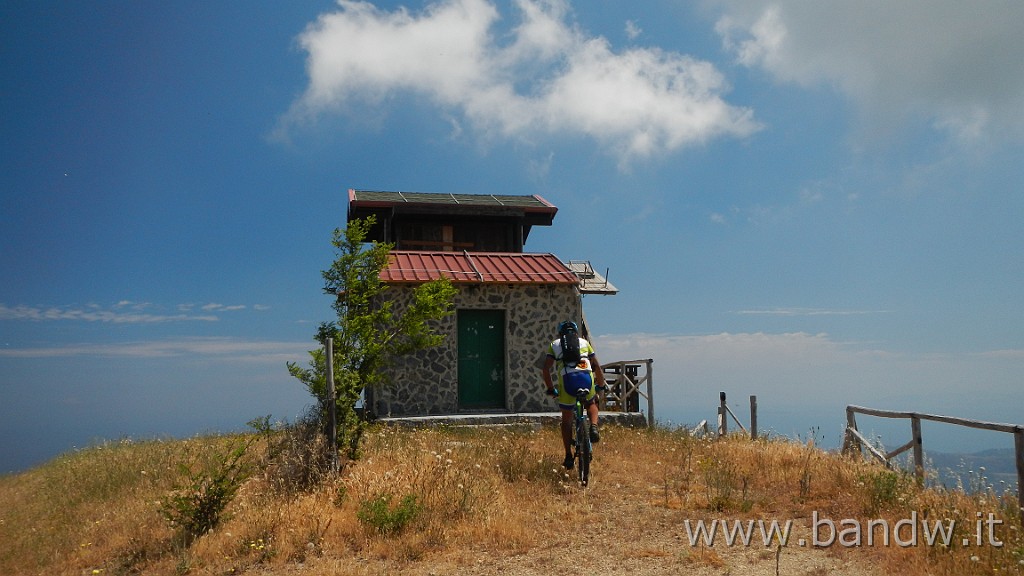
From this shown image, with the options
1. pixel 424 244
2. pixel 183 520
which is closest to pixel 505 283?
pixel 424 244

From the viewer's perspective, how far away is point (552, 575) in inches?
207

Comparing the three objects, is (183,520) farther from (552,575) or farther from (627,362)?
(627,362)

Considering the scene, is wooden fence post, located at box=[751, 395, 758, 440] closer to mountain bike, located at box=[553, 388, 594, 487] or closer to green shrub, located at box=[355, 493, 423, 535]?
mountain bike, located at box=[553, 388, 594, 487]

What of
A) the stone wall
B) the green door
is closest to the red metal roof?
the stone wall

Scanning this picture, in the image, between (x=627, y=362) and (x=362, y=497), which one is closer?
(x=362, y=497)

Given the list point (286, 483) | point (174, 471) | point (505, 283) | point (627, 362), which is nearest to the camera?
point (286, 483)

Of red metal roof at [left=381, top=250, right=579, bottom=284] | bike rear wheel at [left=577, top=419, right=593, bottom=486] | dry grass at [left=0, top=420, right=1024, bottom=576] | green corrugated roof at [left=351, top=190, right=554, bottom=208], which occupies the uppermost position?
green corrugated roof at [left=351, top=190, right=554, bottom=208]

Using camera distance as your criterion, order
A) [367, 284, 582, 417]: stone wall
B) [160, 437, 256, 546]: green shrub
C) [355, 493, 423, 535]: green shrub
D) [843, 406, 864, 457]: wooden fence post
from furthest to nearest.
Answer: [367, 284, 582, 417]: stone wall < [843, 406, 864, 457]: wooden fence post < [160, 437, 256, 546]: green shrub < [355, 493, 423, 535]: green shrub

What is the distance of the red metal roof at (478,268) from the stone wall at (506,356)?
0.29 m

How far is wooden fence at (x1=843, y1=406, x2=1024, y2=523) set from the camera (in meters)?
6.23

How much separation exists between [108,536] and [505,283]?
8.32 meters

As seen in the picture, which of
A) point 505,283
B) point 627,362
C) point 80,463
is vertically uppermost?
point 505,283

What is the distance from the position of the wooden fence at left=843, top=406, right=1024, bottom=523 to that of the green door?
22.1 feet

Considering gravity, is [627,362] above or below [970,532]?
above
